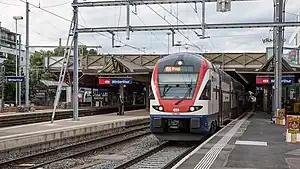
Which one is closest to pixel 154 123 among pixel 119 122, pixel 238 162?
pixel 238 162

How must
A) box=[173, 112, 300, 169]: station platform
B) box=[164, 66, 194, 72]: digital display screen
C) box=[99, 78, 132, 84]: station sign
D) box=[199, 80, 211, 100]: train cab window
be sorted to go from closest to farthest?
1. box=[173, 112, 300, 169]: station platform
2. box=[199, 80, 211, 100]: train cab window
3. box=[164, 66, 194, 72]: digital display screen
4. box=[99, 78, 132, 84]: station sign

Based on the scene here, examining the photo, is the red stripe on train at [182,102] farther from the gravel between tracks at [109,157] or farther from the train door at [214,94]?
the gravel between tracks at [109,157]

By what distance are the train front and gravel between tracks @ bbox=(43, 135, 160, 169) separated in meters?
1.34

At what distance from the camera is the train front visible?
51.8 feet

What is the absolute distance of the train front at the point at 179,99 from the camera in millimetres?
15789

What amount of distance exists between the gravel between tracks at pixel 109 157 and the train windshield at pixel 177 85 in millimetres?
2264

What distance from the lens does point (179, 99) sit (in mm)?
15914

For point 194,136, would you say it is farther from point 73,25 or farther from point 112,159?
point 73,25

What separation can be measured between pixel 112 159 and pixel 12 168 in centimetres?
308

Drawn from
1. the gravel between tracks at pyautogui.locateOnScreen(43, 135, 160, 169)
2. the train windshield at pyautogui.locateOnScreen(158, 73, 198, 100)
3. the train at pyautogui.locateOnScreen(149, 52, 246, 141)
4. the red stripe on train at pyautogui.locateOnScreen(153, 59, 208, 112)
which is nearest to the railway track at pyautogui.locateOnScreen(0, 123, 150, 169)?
the gravel between tracks at pyautogui.locateOnScreen(43, 135, 160, 169)

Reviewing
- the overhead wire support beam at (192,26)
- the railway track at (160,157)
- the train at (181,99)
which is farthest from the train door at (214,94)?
the overhead wire support beam at (192,26)

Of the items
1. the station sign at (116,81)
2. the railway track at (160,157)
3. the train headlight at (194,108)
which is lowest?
the railway track at (160,157)

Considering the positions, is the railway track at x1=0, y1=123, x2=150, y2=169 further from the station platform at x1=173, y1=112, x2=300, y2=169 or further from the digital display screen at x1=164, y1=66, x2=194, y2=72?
the station platform at x1=173, y1=112, x2=300, y2=169

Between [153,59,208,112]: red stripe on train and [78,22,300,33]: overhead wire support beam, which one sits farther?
[78,22,300,33]: overhead wire support beam
